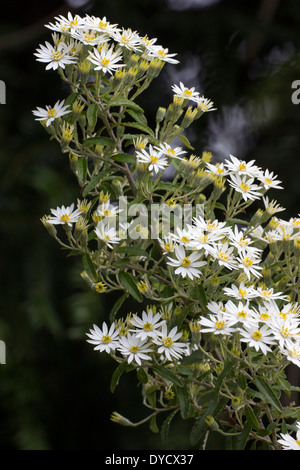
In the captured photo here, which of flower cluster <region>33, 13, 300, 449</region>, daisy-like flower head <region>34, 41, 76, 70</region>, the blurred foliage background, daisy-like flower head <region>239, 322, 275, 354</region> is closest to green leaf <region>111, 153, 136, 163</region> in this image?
flower cluster <region>33, 13, 300, 449</region>

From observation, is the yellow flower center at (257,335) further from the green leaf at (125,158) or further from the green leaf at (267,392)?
the green leaf at (125,158)

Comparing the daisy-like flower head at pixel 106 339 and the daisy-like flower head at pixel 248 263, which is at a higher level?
the daisy-like flower head at pixel 248 263

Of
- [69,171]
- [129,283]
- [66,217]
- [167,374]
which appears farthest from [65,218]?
[69,171]

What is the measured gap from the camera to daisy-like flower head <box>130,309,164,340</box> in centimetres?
64

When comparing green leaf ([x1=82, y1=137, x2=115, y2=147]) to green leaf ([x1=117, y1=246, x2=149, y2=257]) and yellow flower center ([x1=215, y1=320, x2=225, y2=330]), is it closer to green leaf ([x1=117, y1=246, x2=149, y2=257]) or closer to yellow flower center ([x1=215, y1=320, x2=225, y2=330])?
green leaf ([x1=117, y1=246, x2=149, y2=257])

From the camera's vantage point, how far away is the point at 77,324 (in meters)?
1.23

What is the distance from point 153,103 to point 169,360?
0.94 meters

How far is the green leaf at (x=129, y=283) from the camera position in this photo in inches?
26.8

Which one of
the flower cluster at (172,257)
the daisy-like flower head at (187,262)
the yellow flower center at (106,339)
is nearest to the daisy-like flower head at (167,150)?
the flower cluster at (172,257)

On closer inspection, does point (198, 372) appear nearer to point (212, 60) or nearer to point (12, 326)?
point (12, 326)

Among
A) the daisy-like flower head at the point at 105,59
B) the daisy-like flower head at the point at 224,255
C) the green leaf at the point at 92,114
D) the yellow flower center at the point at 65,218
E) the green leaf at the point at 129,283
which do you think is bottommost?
the green leaf at the point at 129,283

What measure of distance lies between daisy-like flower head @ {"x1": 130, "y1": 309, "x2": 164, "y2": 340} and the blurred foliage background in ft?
1.93

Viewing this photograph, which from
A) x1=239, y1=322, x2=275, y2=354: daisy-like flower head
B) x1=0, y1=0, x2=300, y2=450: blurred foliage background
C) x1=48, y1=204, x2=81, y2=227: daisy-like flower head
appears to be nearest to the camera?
x1=239, y1=322, x2=275, y2=354: daisy-like flower head

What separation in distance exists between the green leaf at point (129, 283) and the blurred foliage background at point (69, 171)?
553 millimetres
